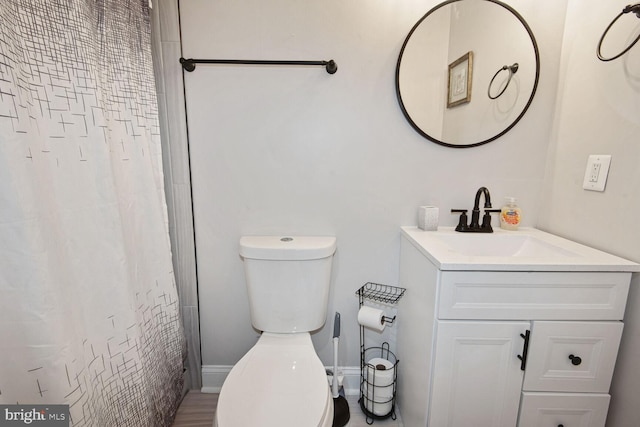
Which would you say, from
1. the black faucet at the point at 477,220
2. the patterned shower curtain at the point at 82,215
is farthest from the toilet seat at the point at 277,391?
the black faucet at the point at 477,220

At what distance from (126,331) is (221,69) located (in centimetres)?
106

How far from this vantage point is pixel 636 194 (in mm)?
893

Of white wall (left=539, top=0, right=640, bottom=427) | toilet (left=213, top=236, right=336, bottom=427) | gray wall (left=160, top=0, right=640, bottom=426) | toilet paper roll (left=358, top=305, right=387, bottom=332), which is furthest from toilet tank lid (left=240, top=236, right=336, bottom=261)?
white wall (left=539, top=0, right=640, bottom=427)

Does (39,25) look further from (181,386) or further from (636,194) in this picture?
(636,194)

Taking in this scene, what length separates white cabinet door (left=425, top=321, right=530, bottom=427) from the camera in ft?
2.98

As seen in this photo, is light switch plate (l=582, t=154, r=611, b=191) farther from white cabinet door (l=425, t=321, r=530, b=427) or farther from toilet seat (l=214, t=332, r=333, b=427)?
toilet seat (l=214, t=332, r=333, b=427)

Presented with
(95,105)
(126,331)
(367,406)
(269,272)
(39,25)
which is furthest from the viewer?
(367,406)

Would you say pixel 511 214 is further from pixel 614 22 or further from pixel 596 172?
pixel 614 22

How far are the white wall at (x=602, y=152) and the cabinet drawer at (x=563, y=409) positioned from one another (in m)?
0.07

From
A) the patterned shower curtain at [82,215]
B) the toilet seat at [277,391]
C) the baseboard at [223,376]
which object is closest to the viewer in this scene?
the patterned shower curtain at [82,215]

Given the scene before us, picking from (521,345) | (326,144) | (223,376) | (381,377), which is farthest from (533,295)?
(223,376)

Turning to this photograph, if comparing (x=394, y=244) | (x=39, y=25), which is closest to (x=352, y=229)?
(x=394, y=244)

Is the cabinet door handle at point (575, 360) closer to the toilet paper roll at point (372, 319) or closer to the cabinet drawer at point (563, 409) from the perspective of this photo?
the cabinet drawer at point (563, 409)

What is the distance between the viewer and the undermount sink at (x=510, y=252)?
0.86 metres
